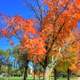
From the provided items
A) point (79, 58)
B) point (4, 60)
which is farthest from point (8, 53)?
point (79, 58)

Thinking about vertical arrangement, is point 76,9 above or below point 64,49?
above

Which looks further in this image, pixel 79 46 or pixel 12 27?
pixel 79 46

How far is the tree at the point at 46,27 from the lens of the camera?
78.3ft

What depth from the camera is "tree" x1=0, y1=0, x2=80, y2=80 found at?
78.3ft

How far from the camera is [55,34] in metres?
24.9

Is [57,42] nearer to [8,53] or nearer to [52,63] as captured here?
[52,63]

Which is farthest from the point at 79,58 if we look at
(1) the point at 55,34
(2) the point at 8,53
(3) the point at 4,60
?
(3) the point at 4,60

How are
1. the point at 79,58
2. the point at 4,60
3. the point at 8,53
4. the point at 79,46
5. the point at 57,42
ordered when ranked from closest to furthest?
the point at 57,42 < the point at 79,46 < the point at 79,58 < the point at 8,53 < the point at 4,60

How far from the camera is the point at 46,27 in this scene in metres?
24.6

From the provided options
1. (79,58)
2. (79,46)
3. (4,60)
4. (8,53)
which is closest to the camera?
(79,46)

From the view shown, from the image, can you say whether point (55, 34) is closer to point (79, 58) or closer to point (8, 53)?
point (79, 58)

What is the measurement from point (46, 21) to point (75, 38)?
11.2 feet

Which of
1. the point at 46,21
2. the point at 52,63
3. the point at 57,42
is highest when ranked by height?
the point at 46,21

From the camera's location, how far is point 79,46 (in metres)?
27.2
